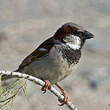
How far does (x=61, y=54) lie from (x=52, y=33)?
636 centimetres

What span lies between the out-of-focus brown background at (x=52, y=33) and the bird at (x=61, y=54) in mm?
3332

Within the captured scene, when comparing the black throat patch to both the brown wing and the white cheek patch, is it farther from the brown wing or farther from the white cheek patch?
the brown wing

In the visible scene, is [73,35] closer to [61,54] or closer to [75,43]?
[75,43]

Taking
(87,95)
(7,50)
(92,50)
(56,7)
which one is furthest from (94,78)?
(56,7)

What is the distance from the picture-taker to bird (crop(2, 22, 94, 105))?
4.33 metres

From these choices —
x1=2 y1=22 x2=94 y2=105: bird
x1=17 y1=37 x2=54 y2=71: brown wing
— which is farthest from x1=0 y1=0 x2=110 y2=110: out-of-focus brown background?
x1=2 y1=22 x2=94 y2=105: bird

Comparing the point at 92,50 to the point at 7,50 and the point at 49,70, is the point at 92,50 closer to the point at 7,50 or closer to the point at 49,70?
the point at 7,50

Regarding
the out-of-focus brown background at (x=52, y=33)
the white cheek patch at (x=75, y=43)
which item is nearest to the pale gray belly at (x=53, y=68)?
the white cheek patch at (x=75, y=43)

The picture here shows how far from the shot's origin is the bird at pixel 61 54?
4332mm

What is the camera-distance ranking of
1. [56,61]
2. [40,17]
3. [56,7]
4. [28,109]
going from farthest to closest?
1. [56,7]
2. [40,17]
3. [28,109]
4. [56,61]

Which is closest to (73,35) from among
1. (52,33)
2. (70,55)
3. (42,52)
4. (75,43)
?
(75,43)

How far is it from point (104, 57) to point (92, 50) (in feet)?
1.31

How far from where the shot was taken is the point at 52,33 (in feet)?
35.1

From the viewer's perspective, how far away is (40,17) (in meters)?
12.2
